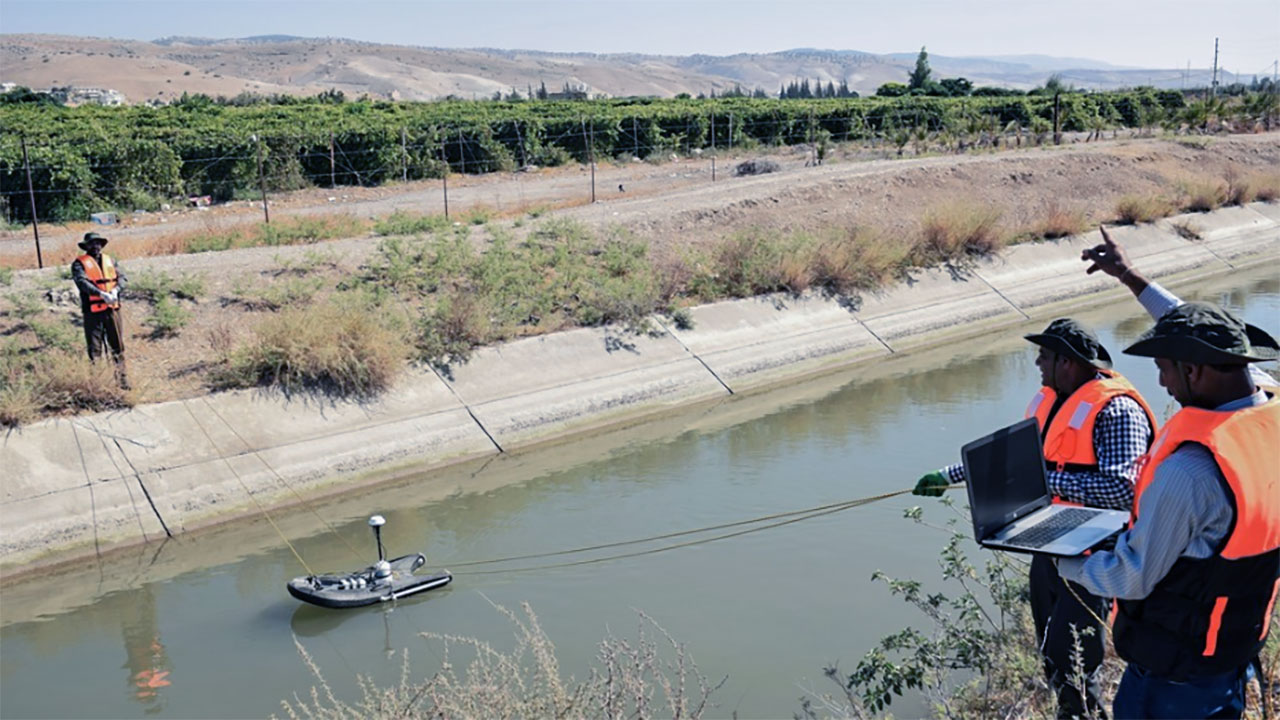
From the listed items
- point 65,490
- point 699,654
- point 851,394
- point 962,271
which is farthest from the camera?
point 962,271

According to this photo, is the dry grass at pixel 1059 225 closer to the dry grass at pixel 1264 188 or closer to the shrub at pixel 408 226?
the dry grass at pixel 1264 188

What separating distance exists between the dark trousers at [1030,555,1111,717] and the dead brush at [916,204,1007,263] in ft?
48.4

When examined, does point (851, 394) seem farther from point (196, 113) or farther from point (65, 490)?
point (196, 113)

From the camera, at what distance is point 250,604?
917 centimetres

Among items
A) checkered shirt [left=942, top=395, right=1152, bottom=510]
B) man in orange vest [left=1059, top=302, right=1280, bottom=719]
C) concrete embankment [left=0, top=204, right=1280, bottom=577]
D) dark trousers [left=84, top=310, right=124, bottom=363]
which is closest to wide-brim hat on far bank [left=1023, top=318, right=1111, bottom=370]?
checkered shirt [left=942, top=395, right=1152, bottom=510]

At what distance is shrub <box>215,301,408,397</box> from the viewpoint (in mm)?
12297

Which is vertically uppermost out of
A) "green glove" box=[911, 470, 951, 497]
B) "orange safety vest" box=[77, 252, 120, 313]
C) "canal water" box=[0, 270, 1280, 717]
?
"orange safety vest" box=[77, 252, 120, 313]

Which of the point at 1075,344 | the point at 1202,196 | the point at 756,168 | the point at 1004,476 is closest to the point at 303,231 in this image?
the point at 756,168

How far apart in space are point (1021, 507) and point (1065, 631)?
1.00 m

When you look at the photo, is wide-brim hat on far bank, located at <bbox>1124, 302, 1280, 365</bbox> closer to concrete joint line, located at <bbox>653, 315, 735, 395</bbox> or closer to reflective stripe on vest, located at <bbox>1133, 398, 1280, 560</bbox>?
reflective stripe on vest, located at <bbox>1133, 398, 1280, 560</bbox>

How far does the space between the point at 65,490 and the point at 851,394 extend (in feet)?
30.7

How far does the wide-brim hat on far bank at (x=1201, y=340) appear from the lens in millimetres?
3373

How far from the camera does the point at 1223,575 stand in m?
3.34

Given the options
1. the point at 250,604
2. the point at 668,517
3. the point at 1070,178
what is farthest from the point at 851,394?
the point at 1070,178
